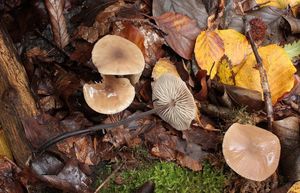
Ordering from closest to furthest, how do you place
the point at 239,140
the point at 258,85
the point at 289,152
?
the point at 239,140 < the point at 289,152 < the point at 258,85

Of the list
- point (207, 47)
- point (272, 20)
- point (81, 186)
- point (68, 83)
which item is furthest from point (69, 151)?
→ point (272, 20)

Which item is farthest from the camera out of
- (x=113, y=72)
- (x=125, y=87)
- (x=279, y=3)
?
(x=279, y=3)

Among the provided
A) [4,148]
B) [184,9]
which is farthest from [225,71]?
[4,148]

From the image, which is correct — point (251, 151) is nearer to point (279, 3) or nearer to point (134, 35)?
point (134, 35)

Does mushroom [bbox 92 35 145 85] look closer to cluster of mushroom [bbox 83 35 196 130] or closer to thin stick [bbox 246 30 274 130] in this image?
cluster of mushroom [bbox 83 35 196 130]

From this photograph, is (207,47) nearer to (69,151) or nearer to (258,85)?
(258,85)

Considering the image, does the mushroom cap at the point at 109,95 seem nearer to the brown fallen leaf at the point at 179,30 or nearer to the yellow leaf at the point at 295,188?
the brown fallen leaf at the point at 179,30

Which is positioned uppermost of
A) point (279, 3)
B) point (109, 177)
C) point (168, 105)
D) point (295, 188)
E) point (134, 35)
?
point (134, 35)
